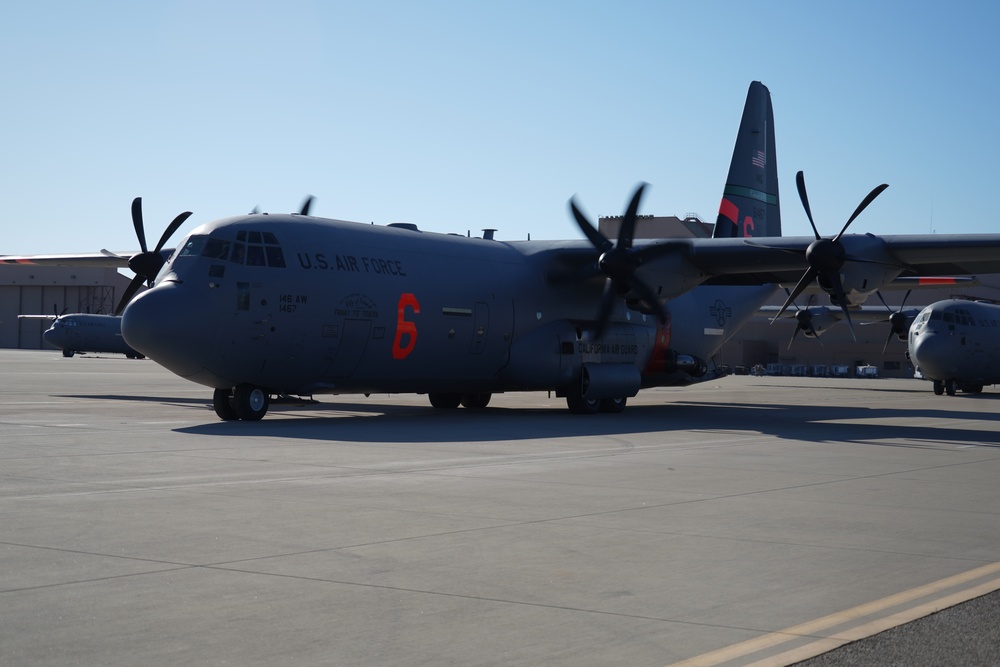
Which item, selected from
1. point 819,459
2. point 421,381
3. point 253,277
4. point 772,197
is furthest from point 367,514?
point 772,197

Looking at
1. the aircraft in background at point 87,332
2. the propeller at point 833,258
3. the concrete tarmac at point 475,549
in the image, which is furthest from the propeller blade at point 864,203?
the aircraft in background at point 87,332

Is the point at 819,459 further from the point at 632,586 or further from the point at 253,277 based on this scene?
the point at 253,277

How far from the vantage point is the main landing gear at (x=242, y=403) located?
72.5 ft

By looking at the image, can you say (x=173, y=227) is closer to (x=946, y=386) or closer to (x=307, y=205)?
(x=307, y=205)

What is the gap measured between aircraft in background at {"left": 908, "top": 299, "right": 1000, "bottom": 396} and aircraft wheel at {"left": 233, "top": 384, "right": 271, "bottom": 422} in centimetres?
3149

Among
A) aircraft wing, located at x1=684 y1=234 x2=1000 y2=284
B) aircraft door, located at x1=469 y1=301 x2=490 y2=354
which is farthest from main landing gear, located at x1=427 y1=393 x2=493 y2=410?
aircraft wing, located at x1=684 y1=234 x2=1000 y2=284

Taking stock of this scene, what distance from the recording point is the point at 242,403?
72.5ft

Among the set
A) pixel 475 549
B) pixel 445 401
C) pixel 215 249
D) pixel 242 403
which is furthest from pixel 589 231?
pixel 475 549

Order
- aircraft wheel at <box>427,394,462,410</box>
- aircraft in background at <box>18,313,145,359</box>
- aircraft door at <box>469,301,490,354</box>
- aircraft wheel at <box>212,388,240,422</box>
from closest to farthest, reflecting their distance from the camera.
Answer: aircraft wheel at <box>212,388,240,422</box> < aircraft door at <box>469,301,490,354</box> < aircraft wheel at <box>427,394,462,410</box> < aircraft in background at <box>18,313,145,359</box>

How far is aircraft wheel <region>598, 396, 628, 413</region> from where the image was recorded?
29.1m

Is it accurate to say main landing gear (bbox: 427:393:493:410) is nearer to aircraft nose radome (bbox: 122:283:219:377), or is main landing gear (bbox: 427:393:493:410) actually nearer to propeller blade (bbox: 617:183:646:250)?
propeller blade (bbox: 617:183:646:250)

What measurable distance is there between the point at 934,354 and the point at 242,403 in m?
32.0

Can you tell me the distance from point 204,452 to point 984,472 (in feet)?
36.3

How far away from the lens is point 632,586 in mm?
7184
